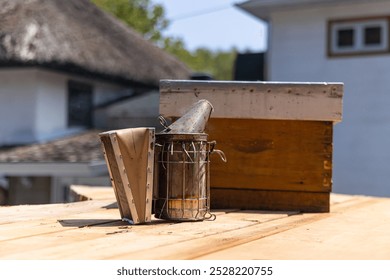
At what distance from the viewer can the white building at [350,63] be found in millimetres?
11203

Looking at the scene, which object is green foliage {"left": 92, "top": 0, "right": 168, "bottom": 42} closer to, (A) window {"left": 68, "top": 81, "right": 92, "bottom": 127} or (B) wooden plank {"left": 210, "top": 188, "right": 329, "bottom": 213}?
(A) window {"left": 68, "top": 81, "right": 92, "bottom": 127}

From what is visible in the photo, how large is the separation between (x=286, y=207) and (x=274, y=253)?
4.73 feet

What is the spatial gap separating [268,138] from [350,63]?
27.8 feet

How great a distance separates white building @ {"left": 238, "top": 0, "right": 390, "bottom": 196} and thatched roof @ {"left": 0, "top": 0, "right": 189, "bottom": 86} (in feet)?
13.3

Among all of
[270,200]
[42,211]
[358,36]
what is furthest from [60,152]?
[270,200]

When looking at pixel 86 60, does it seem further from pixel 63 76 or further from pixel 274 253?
pixel 274 253

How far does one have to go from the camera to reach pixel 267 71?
12273mm

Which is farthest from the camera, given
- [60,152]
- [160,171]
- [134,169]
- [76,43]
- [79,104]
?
[79,104]

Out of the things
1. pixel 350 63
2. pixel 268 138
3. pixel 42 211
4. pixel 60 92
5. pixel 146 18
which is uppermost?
pixel 146 18

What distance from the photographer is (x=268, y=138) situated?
3.39 meters

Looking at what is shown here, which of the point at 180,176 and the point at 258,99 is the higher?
the point at 258,99

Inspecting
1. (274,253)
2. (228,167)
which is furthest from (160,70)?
(274,253)

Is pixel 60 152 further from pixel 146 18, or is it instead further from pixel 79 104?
pixel 146 18

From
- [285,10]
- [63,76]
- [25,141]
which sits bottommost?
[25,141]
